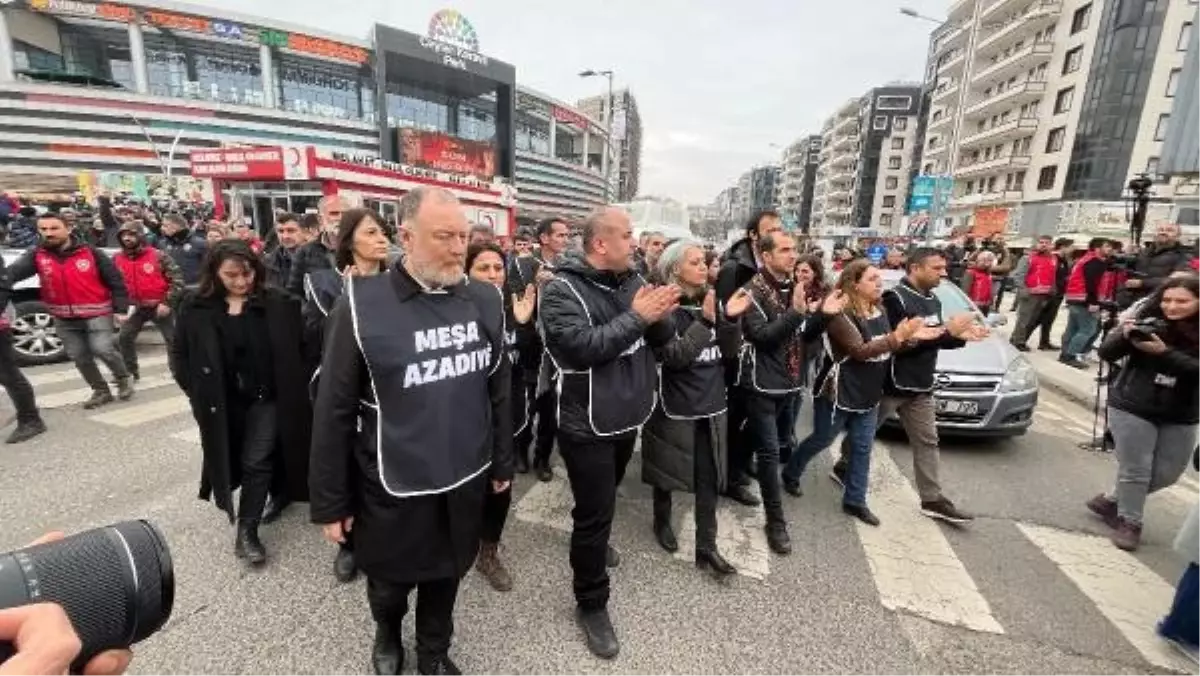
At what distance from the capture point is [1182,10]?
3066 centimetres

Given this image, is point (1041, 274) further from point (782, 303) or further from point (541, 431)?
point (541, 431)

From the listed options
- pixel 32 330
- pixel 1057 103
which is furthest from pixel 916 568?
pixel 1057 103

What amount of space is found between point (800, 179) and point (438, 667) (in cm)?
13470

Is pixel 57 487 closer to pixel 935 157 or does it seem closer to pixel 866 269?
pixel 866 269

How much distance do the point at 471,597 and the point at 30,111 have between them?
88261 millimetres

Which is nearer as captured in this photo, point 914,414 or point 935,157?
point 914,414

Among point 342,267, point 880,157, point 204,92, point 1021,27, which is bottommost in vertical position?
point 342,267

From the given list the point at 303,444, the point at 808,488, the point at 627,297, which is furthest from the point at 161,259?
the point at 808,488

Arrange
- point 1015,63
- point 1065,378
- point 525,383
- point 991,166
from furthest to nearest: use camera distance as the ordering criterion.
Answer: point 991,166 → point 1015,63 → point 1065,378 → point 525,383

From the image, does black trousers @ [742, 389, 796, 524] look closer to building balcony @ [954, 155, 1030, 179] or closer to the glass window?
the glass window

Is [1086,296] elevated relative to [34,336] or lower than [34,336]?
elevated

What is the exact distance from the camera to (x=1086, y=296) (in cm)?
852

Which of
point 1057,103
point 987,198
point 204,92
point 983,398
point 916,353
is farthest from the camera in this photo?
point 204,92

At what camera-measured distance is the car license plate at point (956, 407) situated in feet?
16.0
